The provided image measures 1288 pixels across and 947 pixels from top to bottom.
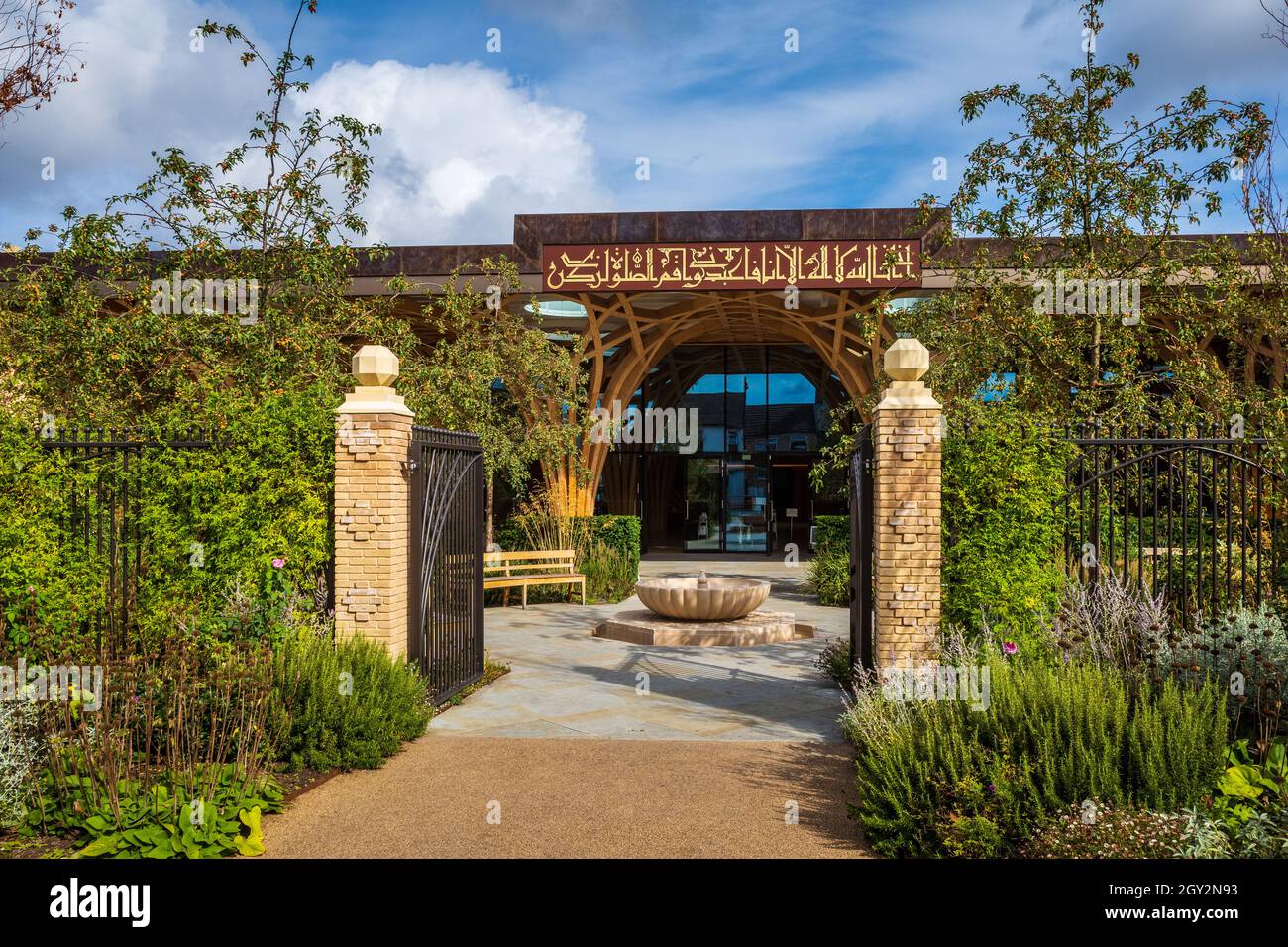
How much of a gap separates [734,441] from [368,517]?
802 inches

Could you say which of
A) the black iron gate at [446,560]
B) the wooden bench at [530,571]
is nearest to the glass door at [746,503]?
the wooden bench at [530,571]

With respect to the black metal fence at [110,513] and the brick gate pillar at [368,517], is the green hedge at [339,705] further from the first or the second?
the black metal fence at [110,513]

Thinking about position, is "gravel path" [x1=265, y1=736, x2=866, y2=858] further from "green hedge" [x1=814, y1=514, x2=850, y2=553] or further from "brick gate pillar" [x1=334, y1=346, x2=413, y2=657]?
"green hedge" [x1=814, y1=514, x2=850, y2=553]

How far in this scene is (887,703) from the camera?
20.1 feet

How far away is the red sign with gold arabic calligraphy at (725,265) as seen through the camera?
1675cm

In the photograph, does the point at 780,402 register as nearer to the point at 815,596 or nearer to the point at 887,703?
the point at 815,596

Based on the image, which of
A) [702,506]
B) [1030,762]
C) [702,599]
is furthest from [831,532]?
[1030,762]

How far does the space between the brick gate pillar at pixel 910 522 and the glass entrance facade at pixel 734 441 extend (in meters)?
19.8

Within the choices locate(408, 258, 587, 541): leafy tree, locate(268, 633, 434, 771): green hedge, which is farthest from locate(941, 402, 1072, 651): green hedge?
locate(408, 258, 587, 541): leafy tree

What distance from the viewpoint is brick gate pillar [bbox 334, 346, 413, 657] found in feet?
23.0

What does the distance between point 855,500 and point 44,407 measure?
10.5 metres

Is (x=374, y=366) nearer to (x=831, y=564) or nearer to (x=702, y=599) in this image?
(x=702, y=599)

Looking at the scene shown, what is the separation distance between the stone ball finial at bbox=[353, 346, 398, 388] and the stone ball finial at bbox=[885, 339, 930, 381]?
3.77m
